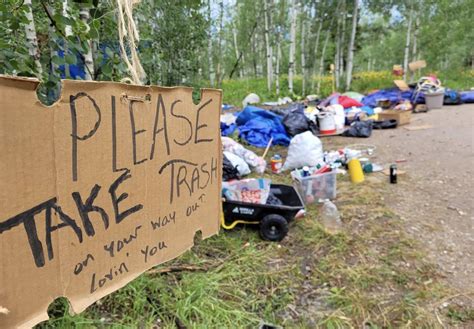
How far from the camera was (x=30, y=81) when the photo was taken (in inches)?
25.9

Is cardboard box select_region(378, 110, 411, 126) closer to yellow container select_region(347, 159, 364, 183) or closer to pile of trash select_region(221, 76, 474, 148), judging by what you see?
pile of trash select_region(221, 76, 474, 148)

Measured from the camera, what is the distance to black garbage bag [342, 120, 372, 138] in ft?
20.4

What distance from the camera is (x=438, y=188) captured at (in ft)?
11.8

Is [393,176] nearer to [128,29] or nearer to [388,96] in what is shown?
[128,29]

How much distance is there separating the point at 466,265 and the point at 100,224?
2463 millimetres

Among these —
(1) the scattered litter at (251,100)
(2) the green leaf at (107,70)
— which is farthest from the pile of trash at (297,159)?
(1) the scattered litter at (251,100)

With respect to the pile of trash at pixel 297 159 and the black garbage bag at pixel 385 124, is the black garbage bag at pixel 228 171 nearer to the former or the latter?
the pile of trash at pixel 297 159

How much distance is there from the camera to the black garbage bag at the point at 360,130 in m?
6.21

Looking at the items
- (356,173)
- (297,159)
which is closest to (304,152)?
(297,159)

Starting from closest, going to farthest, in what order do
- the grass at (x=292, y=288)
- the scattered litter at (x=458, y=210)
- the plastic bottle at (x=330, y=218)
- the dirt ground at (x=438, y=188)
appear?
1. the grass at (x=292, y=288)
2. the dirt ground at (x=438, y=188)
3. the plastic bottle at (x=330, y=218)
4. the scattered litter at (x=458, y=210)

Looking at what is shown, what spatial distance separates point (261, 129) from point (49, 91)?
4565mm

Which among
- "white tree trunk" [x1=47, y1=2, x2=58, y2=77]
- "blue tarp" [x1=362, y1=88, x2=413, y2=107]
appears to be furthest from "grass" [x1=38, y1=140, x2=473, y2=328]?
"blue tarp" [x1=362, y1=88, x2=413, y2=107]

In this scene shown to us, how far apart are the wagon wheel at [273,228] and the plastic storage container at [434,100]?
7.85m

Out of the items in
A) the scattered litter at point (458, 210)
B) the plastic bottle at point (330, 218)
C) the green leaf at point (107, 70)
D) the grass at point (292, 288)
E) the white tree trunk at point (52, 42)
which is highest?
the white tree trunk at point (52, 42)
